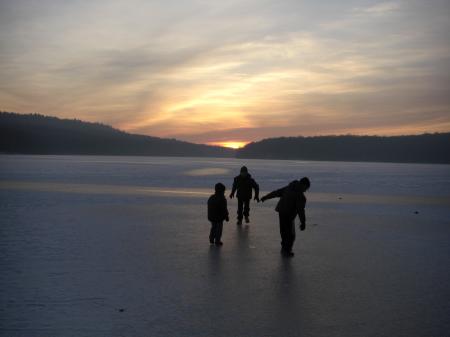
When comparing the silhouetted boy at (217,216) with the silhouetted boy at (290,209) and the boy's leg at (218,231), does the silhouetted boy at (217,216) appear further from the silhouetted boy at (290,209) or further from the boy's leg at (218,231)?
the silhouetted boy at (290,209)

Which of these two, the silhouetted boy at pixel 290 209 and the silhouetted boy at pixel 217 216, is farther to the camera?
the silhouetted boy at pixel 217 216

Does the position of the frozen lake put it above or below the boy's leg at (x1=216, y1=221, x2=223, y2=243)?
below

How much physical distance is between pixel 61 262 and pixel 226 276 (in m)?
2.84

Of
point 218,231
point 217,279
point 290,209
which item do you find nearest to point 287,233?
point 290,209

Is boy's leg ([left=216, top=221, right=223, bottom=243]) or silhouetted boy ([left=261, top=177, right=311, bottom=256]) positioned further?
boy's leg ([left=216, top=221, right=223, bottom=243])

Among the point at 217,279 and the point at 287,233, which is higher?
the point at 287,233

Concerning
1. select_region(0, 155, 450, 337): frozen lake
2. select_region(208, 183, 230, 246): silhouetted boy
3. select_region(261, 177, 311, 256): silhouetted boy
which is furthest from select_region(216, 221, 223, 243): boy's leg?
select_region(261, 177, 311, 256): silhouetted boy

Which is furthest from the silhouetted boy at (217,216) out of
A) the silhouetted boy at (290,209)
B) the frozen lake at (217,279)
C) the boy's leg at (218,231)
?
the silhouetted boy at (290,209)

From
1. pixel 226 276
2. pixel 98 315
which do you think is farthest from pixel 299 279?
pixel 98 315

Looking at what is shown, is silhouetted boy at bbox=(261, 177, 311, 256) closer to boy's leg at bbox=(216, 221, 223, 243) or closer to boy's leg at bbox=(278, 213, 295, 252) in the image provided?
boy's leg at bbox=(278, 213, 295, 252)

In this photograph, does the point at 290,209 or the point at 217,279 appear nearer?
Result: the point at 217,279

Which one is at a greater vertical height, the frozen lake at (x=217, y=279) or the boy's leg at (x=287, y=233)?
the boy's leg at (x=287, y=233)

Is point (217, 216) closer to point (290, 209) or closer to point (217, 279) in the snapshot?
point (290, 209)

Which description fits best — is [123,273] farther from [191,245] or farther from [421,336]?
[421,336]
